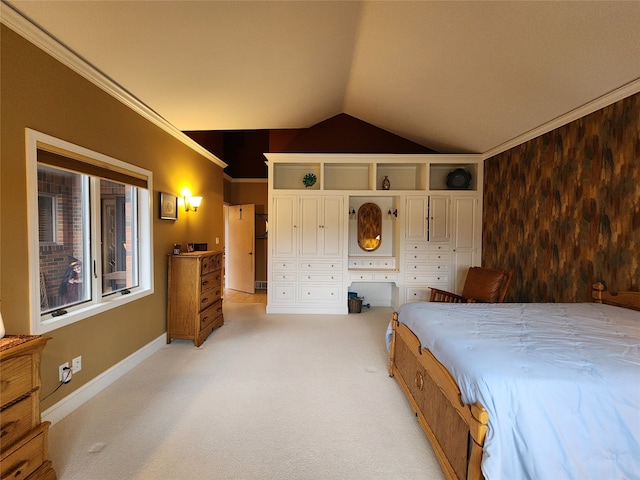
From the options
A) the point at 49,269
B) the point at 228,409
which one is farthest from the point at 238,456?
the point at 49,269

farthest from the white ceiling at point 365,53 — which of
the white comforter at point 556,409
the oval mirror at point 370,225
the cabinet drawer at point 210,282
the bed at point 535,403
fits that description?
the white comforter at point 556,409

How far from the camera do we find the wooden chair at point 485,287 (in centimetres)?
310

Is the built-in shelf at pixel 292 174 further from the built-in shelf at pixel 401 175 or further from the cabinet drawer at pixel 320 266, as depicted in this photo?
the cabinet drawer at pixel 320 266

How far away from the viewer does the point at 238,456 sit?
1586 mm

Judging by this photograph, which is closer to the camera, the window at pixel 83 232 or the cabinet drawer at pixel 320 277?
the window at pixel 83 232

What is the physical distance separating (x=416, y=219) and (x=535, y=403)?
3423 millimetres

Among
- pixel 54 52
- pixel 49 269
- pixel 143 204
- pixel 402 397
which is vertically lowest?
pixel 402 397

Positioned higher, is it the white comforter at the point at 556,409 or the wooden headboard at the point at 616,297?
the wooden headboard at the point at 616,297

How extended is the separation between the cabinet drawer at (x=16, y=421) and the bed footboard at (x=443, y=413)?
2026 millimetres

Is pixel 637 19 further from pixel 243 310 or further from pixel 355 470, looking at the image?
pixel 243 310

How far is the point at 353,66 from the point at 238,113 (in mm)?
1509

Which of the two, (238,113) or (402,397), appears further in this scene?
(238,113)

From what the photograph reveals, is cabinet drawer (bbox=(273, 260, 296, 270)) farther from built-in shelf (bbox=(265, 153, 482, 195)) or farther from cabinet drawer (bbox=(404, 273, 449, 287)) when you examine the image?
cabinet drawer (bbox=(404, 273, 449, 287))

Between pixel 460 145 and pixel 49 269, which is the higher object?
pixel 460 145
